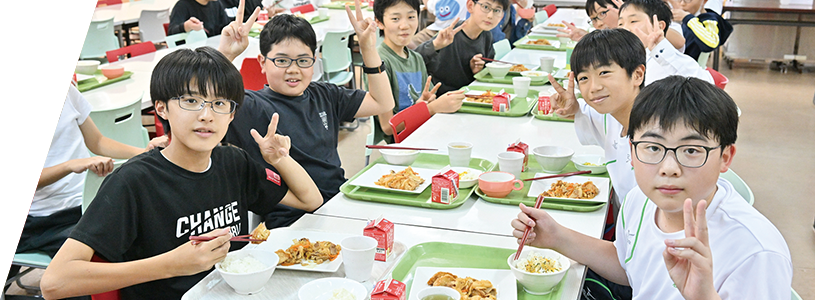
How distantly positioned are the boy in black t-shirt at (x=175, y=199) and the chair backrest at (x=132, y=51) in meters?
2.43

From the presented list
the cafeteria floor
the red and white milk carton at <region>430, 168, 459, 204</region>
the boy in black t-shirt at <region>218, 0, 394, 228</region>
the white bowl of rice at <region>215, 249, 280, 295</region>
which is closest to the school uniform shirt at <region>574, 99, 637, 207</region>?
the cafeteria floor

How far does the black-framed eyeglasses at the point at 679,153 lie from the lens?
1.17m

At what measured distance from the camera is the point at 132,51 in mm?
3852

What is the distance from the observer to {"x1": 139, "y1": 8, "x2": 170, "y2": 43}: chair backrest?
5398 millimetres

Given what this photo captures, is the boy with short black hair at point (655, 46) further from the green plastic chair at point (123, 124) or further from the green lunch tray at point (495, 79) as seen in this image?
the green plastic chair at point (123, 124)

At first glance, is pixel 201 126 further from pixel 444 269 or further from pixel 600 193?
pixel 600 193

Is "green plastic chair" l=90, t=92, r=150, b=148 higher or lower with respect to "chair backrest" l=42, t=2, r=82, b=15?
lower

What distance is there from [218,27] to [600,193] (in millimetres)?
4037

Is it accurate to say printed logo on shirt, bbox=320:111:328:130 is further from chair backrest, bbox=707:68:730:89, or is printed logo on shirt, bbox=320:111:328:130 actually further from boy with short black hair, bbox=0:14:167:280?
chair backrest, bbox=707:68:730:89

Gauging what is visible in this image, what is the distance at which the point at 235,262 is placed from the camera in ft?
4.37

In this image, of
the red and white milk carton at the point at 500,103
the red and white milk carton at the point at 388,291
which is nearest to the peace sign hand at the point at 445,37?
the red and white milk carton at the point at 500,103

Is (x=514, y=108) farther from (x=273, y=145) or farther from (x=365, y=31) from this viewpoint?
(x=273, y=145)

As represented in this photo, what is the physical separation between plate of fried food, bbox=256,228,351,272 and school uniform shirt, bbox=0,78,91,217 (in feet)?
3.36

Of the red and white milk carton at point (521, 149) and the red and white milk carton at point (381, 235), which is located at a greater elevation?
the red and white milk carton at point (381, 235)
